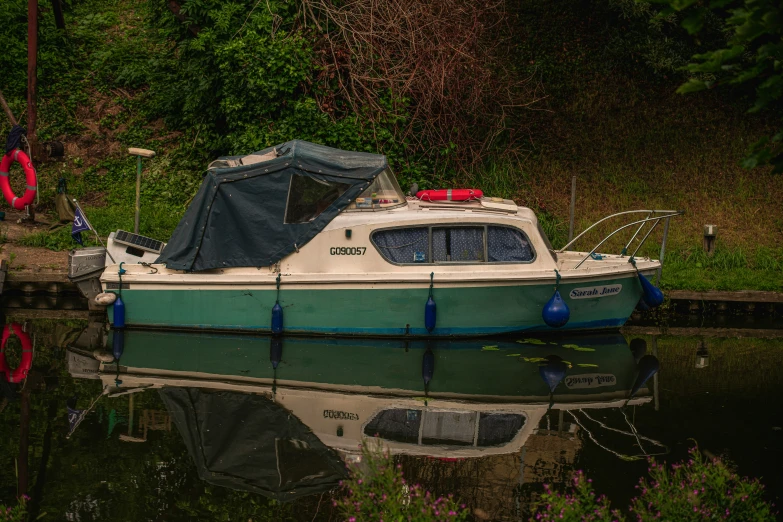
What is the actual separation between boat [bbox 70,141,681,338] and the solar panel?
0.53 m

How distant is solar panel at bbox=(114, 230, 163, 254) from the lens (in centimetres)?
1375

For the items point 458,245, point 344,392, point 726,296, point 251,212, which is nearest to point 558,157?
point 726,296

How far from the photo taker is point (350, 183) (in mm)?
12961

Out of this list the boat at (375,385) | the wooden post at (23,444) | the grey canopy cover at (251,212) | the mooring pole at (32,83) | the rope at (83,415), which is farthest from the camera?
the mooring pole at (32,83)

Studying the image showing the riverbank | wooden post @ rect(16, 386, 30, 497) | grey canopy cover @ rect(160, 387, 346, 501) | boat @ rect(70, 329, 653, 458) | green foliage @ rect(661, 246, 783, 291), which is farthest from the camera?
the riverbank

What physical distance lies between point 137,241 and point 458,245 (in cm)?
479

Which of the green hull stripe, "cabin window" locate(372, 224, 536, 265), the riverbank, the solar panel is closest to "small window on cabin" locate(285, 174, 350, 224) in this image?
"cabin window" locate(372, 224, 536, 265)

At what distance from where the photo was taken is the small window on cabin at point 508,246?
504 inches

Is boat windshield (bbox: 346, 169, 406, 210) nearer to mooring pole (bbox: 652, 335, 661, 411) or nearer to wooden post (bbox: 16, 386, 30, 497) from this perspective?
mooring pole (bbox: 652, 335, 661, 411)

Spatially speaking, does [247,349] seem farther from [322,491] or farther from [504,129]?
[504,129]

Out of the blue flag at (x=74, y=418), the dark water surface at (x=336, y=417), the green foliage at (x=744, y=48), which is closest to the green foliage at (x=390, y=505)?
the dark water surface at (x=336, y=417)

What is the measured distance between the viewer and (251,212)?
13.0m

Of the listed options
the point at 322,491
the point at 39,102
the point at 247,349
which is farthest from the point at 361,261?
the point at 39,102

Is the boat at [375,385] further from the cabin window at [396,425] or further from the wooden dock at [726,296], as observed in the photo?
the wooden dock at [726,296]
